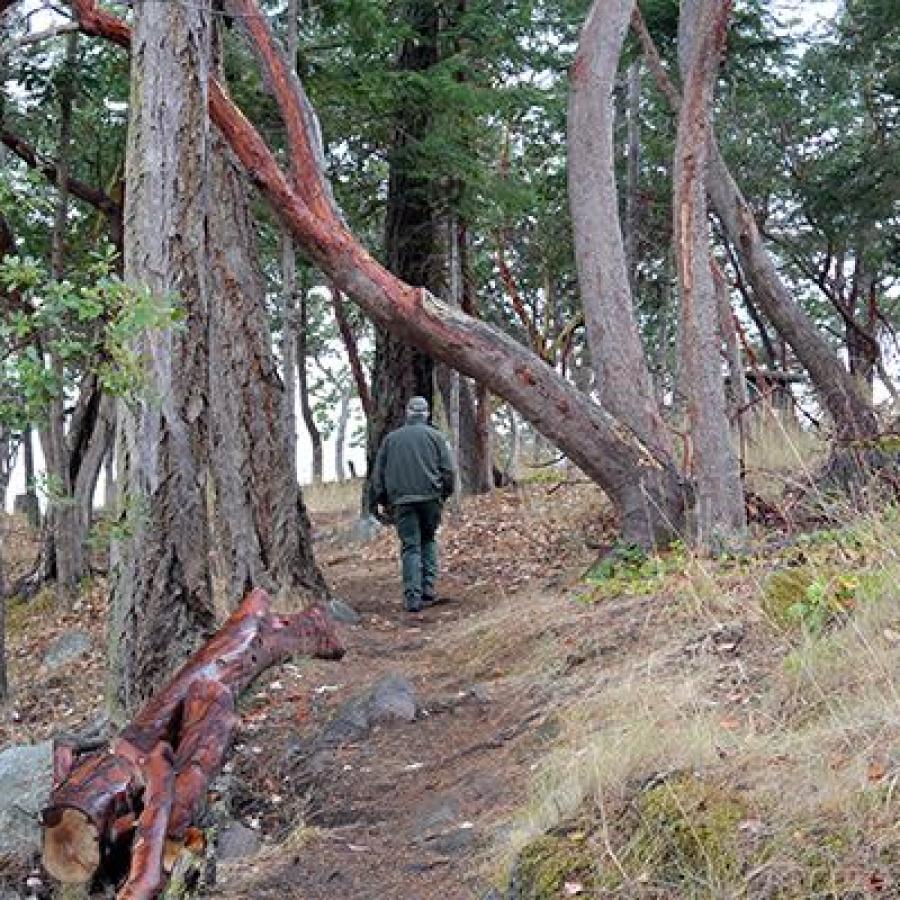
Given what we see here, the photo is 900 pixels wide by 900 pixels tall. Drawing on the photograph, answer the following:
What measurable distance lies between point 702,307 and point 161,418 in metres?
4.12

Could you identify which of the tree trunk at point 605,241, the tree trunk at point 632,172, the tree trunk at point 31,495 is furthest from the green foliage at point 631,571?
the tree trunk at point 31,495

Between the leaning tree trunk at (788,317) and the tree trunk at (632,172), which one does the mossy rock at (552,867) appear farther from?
the tree trunk at (632,172)

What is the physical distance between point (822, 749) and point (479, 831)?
1571 mm

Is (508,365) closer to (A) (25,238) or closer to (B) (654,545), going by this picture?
(B) (654,545)

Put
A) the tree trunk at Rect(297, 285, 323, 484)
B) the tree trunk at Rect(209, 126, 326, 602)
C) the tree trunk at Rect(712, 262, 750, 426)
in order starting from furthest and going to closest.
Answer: the tree trunk at Rect(297, 285, 323, 484), the tree trunk at Rect(712, 262, 750, 426), the tree trunk at Rect(209, 126, 326, 602)

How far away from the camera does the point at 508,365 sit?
10.3 meters

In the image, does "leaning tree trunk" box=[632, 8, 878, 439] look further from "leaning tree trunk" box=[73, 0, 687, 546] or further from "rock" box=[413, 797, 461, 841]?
"rock" box=[413, 797, 461, 841]

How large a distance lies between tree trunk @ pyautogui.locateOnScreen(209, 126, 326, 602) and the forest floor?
1.12m

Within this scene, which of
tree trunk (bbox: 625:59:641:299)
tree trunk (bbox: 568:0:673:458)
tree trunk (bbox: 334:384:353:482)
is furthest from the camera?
tree trunk (bbox: 334:384:353:482)

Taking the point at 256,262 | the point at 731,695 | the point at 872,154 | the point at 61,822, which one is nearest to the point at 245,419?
the point at 256,262

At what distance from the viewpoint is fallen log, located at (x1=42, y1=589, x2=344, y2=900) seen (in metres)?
5.25

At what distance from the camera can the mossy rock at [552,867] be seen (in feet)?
13.2

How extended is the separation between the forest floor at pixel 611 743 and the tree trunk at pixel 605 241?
149cm

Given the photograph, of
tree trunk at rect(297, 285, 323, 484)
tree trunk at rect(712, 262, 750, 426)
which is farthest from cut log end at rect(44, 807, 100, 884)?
tree trunk at rect(297, 285, 323, 484)
